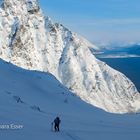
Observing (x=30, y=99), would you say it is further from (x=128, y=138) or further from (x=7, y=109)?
(x=128, y=138)

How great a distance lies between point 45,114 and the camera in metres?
45.0

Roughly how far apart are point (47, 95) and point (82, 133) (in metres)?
28.8

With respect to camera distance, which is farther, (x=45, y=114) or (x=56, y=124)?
(x=45, y=114)

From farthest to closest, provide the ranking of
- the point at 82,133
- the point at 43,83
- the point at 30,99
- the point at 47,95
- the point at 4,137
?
1. the point at 43,83
2. the point at 47,95
3. the point at 30,99
4. the point at 82,133
5. the point at 4,137

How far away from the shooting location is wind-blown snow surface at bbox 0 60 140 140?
3288cm

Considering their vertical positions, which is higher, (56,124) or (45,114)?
(45,114)

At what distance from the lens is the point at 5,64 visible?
71.4 metres

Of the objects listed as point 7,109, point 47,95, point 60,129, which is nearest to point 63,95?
point 47,95

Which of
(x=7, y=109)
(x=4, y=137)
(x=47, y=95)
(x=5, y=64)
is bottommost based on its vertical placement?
(x=4, y=137)

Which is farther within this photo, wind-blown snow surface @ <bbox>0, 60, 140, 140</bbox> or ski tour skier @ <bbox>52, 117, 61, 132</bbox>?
ski tour skier @ <bbox>52, 117, 61, 132</bbox>

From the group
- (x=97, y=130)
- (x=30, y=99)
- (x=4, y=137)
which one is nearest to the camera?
(x=4, y=137)

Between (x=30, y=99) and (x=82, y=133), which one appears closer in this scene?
(x=82, y=133)

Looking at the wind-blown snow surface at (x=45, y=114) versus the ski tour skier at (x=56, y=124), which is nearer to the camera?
the wind-blown snow surface at (x=45, y=114)

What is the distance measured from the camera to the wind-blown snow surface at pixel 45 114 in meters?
32.9
